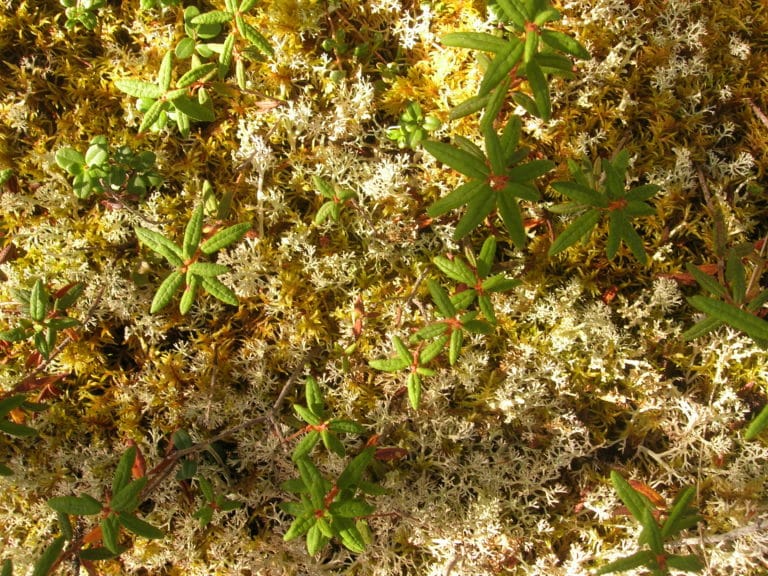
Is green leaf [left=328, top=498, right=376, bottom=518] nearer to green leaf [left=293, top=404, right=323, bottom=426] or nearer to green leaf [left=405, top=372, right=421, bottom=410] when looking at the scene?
green leaf [left=293, top=404, right=323, bottom=426]

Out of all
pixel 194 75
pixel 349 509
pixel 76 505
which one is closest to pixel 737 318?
pixel 349 509

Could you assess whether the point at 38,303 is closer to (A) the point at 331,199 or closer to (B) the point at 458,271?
(A) the point at 331,199

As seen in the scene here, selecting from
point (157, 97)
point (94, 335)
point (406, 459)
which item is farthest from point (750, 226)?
point (94, 335)

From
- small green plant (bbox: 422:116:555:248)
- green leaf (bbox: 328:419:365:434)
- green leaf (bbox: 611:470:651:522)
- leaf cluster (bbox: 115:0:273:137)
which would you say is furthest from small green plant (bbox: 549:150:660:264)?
leaf cluster (bbox: 115:0:273:137)

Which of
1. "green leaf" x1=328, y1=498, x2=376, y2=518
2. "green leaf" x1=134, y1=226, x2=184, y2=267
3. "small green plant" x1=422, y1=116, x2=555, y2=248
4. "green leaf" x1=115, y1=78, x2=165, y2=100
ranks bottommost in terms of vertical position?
"green leaf" x1=328, y1=498, x2=376, y2=518

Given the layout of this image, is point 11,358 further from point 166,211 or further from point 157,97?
point 157,97

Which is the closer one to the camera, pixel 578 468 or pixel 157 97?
pixel 157 97
